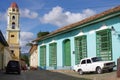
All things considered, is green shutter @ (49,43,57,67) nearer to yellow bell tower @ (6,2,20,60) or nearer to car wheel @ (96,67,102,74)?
car wheel @ (96,67,102,74)

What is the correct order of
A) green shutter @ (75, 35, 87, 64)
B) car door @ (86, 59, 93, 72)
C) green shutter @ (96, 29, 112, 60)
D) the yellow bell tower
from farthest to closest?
the yellow bell tower → green shutter @ (75, 35, 87, 64) → green shutter @ (96, 29, 112, 60) → car door @ (86, 59, 93, 72)

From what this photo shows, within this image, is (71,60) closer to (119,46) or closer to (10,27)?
(119,46)

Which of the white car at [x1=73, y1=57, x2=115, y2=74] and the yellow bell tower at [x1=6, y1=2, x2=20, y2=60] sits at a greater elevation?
the yellow bell tower at [x1=6, y1=2, x2=20, y2=60]

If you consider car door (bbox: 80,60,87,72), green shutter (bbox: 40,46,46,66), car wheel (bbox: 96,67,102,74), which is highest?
green shutter (bbox: 40,46,46,66)

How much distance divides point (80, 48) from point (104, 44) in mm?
6066

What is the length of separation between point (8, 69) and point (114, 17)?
1411 centimetres

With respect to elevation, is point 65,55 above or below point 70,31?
below

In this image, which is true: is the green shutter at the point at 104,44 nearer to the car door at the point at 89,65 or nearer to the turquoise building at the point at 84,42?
the turquoise building at the point at 84,42

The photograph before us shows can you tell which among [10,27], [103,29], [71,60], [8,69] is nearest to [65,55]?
[71,60]

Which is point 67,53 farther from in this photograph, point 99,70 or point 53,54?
point 99,70

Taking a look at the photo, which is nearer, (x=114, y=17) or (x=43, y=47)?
(x=114, y=17)

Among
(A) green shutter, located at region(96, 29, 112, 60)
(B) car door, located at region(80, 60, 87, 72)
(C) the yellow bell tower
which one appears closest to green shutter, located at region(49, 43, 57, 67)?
(A) green shutter, located at region(96, 29, 112, 60)

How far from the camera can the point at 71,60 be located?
40844 mm

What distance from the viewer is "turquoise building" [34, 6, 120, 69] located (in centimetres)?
3103
